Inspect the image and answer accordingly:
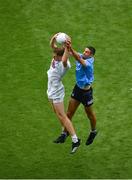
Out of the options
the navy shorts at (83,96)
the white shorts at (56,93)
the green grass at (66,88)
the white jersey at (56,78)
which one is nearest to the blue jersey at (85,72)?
the navy shorts at (83,96)

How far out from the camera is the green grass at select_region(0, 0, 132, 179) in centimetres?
1669

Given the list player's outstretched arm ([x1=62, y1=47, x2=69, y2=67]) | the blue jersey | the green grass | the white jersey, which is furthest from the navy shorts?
the green grass

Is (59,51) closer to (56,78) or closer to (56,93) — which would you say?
(56,78)

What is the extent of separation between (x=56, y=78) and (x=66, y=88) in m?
4.00

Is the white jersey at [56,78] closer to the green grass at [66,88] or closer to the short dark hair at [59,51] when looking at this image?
the short dark hair at [59,51]

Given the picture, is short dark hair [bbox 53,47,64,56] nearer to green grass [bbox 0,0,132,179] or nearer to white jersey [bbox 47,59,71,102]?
white jersey [bbox 47,59,71,102]

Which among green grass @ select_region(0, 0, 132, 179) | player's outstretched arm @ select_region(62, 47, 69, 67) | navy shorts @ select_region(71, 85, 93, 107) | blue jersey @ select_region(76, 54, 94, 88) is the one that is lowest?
green grass @ select_region(0, 0, 132, 179)

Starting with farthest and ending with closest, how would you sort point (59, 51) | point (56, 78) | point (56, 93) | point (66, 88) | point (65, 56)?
point (66, 88)
point (56, 93)
point (56, 78)
point (59, 51)
point (65, 56)

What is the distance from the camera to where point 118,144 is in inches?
678

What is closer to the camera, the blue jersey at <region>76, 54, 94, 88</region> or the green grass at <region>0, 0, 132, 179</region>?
the blue jersey at <region>76, 54, 94, 88</region>

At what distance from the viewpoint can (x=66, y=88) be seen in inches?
754

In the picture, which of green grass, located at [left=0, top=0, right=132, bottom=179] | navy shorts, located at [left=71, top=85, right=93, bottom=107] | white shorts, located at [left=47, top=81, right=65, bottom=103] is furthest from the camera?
green grass, located at [left=0, top=0, right=132, bottom=179]

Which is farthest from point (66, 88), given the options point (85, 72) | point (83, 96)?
point (85, 72)

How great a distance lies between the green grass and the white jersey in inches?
85.2
